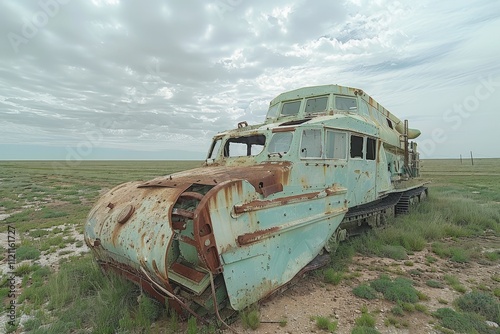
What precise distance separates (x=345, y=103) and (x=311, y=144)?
2.40 m

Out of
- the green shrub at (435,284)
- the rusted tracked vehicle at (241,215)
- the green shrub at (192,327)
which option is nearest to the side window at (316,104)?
the rusted tracked vehicle at (241,215)

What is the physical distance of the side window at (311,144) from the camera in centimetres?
508

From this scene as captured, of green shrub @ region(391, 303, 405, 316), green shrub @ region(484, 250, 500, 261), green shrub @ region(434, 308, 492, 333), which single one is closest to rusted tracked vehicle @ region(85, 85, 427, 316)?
green shrub @ region(391, 303, 405, 316)

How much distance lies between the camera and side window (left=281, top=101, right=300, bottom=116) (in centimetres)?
708

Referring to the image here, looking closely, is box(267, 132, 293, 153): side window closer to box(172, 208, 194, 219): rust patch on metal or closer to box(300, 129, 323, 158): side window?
box(300, 129, 323, 158): side window

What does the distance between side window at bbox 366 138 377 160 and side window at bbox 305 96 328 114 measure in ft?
4.10

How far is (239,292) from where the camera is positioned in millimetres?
3596

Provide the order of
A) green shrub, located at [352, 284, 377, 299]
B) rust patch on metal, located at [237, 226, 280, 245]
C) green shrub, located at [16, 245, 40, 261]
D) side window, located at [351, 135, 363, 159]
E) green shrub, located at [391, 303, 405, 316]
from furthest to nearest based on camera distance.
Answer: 1. green shrub, located at [16, 245, 40, 261]
2. side window, located at [351, 135, 363, 159]
3. green shrub, located at [352, 284, 377, 299]
4. green shrub, located at [391, 303, 405, 316]
5. rust patch on metal, located at [237, 226, 280, 245]

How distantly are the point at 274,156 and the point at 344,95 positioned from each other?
306 centimetres

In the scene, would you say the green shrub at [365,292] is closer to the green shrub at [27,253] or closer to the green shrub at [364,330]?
the green shrub at [364,330]

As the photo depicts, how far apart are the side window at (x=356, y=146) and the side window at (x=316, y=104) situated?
3.57 ft

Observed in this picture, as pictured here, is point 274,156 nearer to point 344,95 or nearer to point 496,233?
point 344,95

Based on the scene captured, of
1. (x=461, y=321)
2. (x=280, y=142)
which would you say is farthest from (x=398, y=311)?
(x=280, y=142)

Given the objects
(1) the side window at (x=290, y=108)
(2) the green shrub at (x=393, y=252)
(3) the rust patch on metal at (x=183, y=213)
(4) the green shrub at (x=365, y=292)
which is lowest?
(4) the green shrub at (x=365, y=292)
